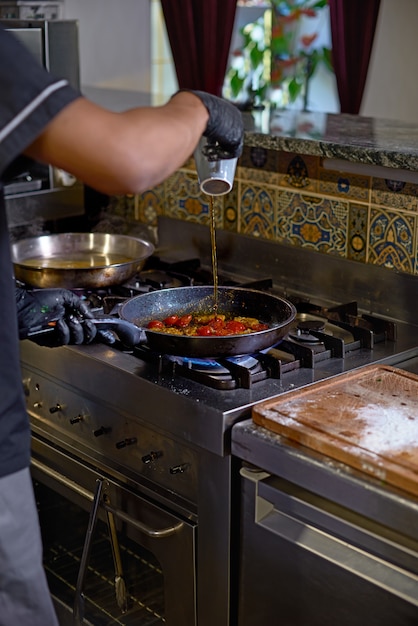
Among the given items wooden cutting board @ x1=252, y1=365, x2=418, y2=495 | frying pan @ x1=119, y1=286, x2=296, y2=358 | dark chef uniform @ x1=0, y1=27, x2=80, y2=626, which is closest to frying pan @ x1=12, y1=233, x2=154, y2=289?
frying pan @ x1=119, y1=286, x2=296, y2=358

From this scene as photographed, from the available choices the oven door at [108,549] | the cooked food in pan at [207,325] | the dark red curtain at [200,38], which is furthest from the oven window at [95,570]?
the dark red curtain at [200,38]

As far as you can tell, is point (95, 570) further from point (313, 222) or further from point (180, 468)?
point (313, 222)

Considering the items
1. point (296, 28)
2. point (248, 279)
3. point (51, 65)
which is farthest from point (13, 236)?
point (296, 28)

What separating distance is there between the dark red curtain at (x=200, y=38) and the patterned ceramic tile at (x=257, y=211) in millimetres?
984

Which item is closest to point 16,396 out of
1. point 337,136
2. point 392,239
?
point 392,239

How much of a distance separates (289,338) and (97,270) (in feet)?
1.66

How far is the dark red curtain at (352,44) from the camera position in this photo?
3002 mm

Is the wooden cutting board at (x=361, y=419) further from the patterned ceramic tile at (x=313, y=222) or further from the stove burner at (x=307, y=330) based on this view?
the patterned ceramic tile at (x=313, y=222)

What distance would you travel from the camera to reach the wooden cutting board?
1.38m

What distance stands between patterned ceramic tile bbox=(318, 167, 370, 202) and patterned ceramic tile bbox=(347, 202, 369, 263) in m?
0.03

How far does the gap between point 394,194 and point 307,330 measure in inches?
14.9

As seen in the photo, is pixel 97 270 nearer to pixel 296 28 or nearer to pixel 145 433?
pixel 145 433

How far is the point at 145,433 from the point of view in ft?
5.83

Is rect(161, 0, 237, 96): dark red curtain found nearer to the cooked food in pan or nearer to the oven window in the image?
the cooked food in pan
